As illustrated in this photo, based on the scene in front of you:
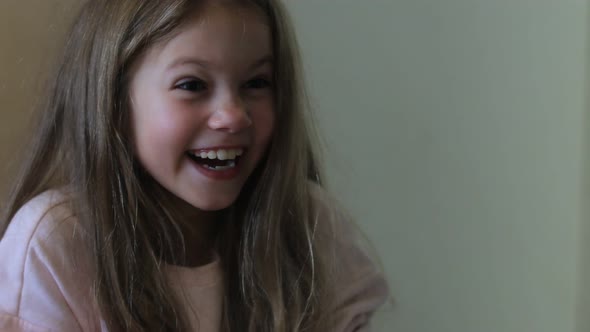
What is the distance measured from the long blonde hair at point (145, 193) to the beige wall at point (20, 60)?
0.07 metres

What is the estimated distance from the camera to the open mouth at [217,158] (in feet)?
2.07

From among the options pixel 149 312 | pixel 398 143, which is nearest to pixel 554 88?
pixel 398 143

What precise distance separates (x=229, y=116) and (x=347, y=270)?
0.84 ft

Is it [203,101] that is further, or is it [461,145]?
[461,145]

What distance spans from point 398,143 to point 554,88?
0.22 metres

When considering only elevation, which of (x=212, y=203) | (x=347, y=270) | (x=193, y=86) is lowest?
(x=347, y=270)

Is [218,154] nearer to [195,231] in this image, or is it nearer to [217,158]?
[217,158]

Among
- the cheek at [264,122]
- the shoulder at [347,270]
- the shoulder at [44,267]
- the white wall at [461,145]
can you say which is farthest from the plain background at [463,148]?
the shoulder at [44,267]

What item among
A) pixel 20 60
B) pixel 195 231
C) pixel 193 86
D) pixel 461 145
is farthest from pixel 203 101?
pixel 461 145

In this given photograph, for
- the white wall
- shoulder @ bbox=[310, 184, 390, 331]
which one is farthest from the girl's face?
the white wall

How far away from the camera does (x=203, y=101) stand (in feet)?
2.03

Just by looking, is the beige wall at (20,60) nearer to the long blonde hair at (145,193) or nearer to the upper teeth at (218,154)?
the long blonde hair at (145,193)

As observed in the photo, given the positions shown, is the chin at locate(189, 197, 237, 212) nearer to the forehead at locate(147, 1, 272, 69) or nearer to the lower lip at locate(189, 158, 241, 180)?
the lower lip at locate(189, 158, 241, 180)

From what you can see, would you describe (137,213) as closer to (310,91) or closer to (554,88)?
(310,91)
